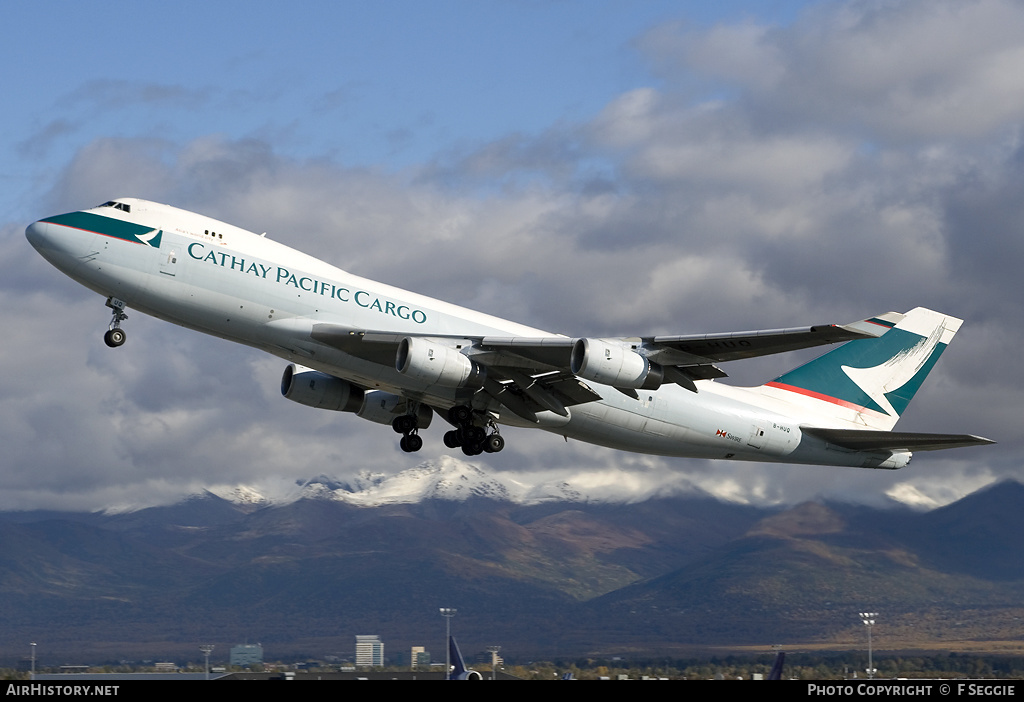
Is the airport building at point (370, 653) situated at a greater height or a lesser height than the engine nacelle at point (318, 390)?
lesser

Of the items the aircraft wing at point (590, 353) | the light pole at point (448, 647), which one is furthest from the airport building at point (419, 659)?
the aircraft wing at point (590, 353)

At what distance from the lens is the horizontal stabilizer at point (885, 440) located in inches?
1519

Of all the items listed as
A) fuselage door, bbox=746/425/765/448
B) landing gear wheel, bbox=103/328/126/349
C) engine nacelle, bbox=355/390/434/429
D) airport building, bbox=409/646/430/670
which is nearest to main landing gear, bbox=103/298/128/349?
landing gear wheel, bbox=103/328/126/349

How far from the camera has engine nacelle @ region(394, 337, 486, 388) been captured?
110 feet

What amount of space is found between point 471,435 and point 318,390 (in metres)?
6.13

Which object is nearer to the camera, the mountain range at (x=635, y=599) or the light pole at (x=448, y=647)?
the light pole at (x=448, y=647)

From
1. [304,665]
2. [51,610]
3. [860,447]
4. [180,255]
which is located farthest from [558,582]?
[180,255]

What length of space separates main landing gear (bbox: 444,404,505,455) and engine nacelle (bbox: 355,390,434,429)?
2.91m

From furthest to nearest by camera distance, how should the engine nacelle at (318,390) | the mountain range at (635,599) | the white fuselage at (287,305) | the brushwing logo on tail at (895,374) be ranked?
1. the mountain range at (635,599)
2. the brushwing logo on tail at (895,374)
3. the engine nacelle at (318,390)
4. the white fuselage at (287,305)

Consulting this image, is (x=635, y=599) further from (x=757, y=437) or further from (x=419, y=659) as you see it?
(x=757, y=437)

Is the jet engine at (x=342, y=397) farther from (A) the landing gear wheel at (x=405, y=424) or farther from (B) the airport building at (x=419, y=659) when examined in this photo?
(B) the airport building at (x=419, y=659)

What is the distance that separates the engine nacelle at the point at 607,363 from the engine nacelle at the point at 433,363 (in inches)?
126

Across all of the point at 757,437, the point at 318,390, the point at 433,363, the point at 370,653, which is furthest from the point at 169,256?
the point at 370,653

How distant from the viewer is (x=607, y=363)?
110 feet
